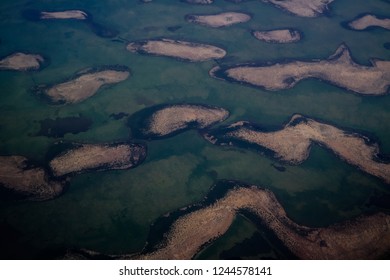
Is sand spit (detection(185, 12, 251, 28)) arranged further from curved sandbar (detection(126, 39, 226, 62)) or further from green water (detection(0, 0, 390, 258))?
curved sandbar (detection(126, 39, 226, 62))

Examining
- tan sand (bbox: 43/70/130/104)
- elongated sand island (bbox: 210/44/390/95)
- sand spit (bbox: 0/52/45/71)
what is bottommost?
tan sand (bbox: 43/70/130/104)

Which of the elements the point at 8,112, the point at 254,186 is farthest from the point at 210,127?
the point at 8,112

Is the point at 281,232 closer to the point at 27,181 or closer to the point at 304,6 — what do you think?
the point at 27,181

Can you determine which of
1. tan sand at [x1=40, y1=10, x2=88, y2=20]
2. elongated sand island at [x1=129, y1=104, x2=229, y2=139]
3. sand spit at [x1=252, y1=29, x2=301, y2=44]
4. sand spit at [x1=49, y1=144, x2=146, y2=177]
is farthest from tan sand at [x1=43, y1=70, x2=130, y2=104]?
sand spit at [x1=252, y1=29, x2=301, y2=44]

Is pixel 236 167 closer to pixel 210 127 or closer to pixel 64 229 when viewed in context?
pixel 210 127

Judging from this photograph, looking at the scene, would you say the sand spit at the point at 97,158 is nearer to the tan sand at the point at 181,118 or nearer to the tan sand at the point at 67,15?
the tan sand at the point at 181,118

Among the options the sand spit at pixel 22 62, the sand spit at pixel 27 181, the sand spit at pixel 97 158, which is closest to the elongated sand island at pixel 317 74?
the sand spit at pixel 97 158
